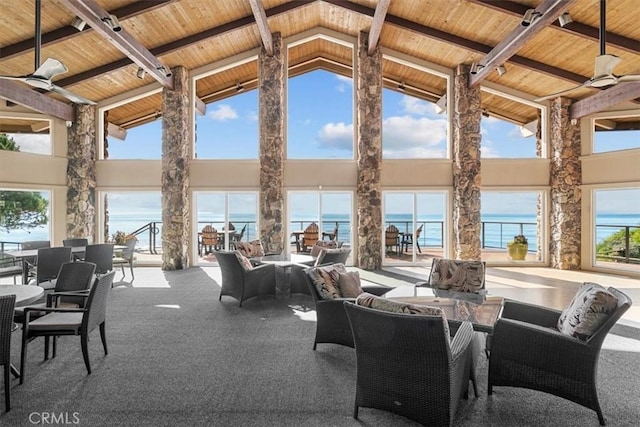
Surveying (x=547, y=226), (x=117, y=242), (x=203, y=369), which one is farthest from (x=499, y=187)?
(x=117, y=242)

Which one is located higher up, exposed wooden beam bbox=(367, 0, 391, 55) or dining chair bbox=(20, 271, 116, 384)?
exposed wooden beam bbox=(367, 0, 391, 55)

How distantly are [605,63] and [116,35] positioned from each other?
7691mm

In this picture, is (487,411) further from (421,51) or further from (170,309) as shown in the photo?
(421,51)

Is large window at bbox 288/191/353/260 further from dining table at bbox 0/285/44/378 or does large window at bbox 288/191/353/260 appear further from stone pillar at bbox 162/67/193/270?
dining table at bbox 0/285/44/378

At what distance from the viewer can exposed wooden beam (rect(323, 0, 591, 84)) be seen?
26.8ft

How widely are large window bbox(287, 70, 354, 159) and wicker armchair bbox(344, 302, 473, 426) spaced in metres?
7.38

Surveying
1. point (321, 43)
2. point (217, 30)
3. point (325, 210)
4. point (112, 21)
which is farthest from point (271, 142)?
point (112, 21)

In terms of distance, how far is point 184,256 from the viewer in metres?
9.22

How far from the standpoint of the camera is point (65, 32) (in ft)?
21.9

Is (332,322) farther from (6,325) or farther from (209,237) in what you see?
(209,237)

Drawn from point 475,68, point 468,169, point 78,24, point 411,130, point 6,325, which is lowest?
point 6,325

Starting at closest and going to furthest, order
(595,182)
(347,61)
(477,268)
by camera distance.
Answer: (477,268), (595,182), (347,61)

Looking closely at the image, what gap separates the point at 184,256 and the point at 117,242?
1578mm

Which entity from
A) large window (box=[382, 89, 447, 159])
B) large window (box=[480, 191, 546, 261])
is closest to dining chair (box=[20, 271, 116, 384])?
large window (box=[382, 89, 447, 159])
